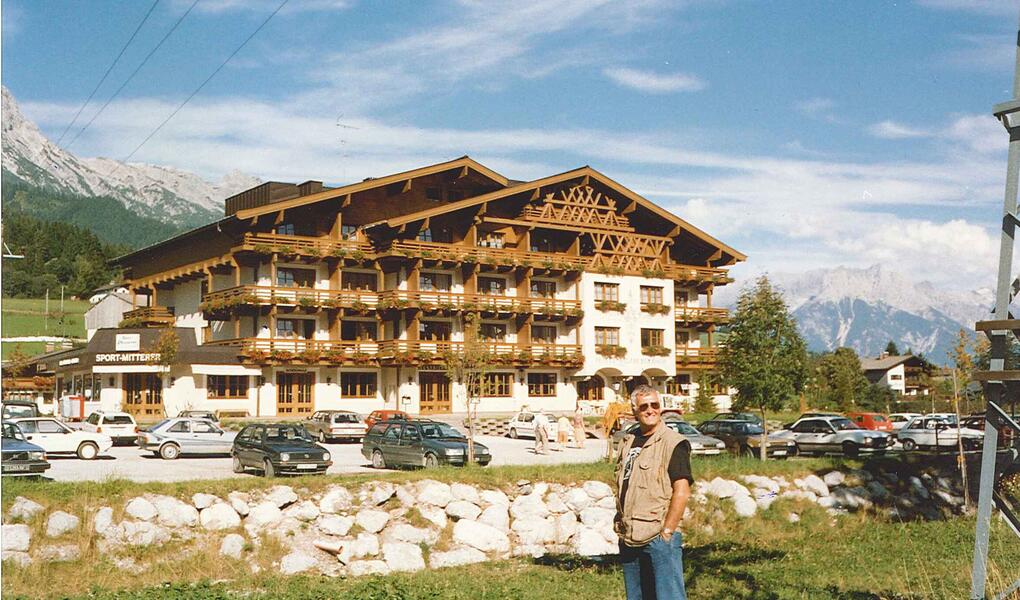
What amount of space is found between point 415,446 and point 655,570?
71.5 ft

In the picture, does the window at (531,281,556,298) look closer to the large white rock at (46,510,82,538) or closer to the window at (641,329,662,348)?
the window at (641,329,662,348)

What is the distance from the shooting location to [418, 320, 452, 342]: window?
5862cm

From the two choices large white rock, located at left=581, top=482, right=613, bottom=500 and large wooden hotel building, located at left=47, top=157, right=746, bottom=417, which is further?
large wooden hotel building, located at left=47, top=157, right=746, bottom=417

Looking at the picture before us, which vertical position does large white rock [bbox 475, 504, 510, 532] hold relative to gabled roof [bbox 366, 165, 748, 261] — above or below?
below

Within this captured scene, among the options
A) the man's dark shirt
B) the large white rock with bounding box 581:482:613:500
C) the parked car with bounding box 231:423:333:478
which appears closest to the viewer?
the man's dark shirt

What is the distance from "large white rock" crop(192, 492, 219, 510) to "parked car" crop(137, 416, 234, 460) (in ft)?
44.8

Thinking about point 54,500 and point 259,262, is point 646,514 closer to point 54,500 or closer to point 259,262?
point 54,500

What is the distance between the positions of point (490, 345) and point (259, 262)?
14122 mm

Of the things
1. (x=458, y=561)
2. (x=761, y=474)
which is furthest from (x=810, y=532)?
(x=458, y=561)

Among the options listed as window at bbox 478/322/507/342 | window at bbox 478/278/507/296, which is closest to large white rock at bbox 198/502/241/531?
window at bbox 478/322/507/342

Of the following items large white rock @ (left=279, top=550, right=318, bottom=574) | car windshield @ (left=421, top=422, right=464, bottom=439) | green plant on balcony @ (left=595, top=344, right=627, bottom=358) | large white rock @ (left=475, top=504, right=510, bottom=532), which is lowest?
large white rock @ (left=279, top=550, right=318, bottom=574)

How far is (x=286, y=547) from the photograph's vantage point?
20.3 metres

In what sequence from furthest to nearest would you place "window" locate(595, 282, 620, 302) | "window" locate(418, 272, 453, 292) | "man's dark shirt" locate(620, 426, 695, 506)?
1. "window" locate(595, 282, 620, 302)
2. "window" locate(418, 272, 453, 292)
3. "man's dark shirt" locate(620, 426, 695, 506)

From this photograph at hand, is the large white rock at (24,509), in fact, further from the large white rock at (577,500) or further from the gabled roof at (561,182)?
the gabled roof at (561,182)
